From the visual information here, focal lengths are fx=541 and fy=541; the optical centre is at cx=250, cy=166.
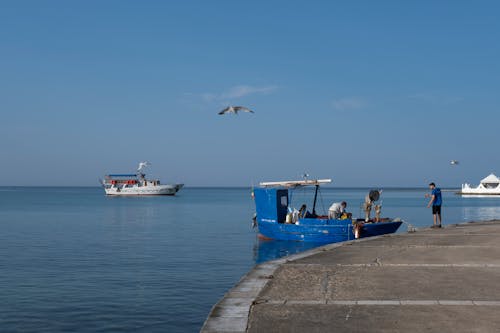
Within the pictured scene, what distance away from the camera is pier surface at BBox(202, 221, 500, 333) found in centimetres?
716

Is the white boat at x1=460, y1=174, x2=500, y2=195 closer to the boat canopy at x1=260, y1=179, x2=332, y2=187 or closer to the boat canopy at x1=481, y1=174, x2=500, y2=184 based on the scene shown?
the boat canopy at x1=481, y1=174, x2=500, y2=184

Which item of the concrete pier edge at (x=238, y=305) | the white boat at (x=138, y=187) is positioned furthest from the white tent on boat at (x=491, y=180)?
the concrete pier edge at (x=238, y=305)

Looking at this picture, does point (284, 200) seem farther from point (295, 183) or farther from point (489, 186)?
point (489, 186)

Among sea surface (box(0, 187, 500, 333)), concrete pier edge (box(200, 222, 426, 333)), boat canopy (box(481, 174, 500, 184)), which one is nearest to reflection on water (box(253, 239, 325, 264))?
sea surface (box(0, 187, 500, 333))

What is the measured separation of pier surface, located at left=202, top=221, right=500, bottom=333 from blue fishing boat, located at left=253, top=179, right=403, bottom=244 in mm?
12921

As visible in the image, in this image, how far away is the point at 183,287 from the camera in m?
17.7

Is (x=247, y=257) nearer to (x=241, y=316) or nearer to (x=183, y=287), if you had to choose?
(x=183, y=287)

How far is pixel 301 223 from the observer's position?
97.4ft

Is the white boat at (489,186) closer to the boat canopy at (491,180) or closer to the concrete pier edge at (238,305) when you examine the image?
the boat canopy at (491,180)

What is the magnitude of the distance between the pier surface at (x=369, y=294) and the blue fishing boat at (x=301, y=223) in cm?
1292

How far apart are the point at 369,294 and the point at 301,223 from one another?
20.7 metres

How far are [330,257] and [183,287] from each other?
19.0 feet

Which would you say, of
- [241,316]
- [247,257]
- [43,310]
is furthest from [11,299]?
[247,257]

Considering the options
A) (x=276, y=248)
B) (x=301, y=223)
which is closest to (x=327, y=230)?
(x=301, y=223)
